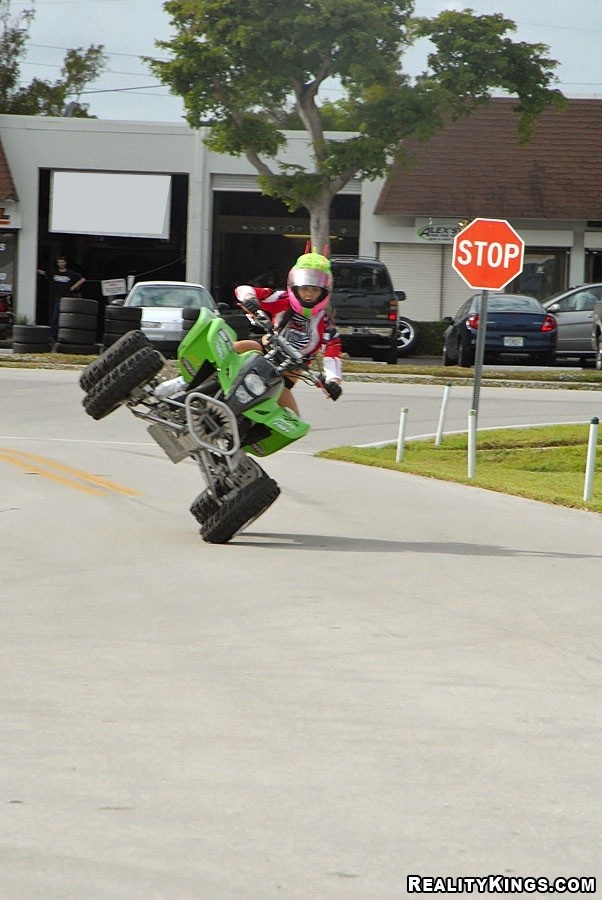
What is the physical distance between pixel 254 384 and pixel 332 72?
2557cm

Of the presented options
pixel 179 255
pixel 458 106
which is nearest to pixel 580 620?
pixel 458 106

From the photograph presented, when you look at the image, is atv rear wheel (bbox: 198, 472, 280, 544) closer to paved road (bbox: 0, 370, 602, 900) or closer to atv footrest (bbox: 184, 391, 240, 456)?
paved road (bbox: 0, 370, 602, 900)

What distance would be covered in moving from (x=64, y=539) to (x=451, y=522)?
313 centimetres

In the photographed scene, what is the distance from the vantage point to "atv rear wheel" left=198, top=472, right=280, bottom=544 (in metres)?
9.91

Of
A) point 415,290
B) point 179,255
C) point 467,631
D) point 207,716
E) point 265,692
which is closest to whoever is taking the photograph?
point 207,716

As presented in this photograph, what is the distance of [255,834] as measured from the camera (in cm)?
432

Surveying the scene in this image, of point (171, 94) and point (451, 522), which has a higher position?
point (171, 94)

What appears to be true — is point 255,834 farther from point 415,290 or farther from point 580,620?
point 415,290

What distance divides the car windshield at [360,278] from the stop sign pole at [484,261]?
10477 mm

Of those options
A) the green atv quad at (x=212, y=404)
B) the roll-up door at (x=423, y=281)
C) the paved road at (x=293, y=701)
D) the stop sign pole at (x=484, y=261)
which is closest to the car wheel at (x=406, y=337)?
the roll-up door at (x=423, y=281)

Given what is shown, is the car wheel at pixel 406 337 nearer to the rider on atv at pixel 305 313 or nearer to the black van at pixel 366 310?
the black van at pixel 366 310

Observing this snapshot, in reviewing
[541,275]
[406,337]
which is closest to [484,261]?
[406,337]

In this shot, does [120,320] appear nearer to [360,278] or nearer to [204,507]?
[360,278]

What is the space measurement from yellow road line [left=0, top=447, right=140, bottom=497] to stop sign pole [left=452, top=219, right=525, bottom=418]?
4858 millimetres
